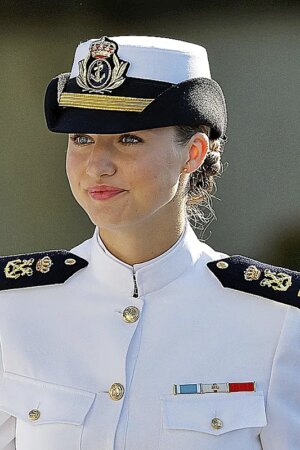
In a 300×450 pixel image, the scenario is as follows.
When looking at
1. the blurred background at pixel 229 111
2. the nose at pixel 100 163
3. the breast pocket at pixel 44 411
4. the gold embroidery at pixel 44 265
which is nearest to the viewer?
the nose at pixel 100 163

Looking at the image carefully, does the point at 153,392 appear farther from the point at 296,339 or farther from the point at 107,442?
the point at 296,339

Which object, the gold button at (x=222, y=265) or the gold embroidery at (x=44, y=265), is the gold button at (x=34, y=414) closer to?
the gold embroidery at (x=44, y=265)

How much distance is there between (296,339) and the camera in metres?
2.41

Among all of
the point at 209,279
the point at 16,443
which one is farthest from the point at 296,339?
the point at 16,443

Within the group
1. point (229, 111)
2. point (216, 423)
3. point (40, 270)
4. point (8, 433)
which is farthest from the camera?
point (229, 111)

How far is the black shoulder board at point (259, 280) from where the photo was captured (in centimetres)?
247

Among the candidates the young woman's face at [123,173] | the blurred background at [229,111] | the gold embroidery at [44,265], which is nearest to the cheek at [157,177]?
the young woman's face at [123,173]

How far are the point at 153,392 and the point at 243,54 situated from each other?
2.06 metres

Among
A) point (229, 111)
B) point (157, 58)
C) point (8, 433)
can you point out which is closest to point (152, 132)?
point (157, 58)

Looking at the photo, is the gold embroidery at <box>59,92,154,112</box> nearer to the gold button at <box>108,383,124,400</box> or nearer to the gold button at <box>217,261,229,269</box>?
the gold button at <box>217,261,229,269</box>

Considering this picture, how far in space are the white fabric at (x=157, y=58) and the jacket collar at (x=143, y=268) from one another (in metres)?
0.33

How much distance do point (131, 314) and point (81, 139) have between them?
371 millimetres

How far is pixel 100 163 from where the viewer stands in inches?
89.4

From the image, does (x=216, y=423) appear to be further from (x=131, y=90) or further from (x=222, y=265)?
(x=131, y=90)
